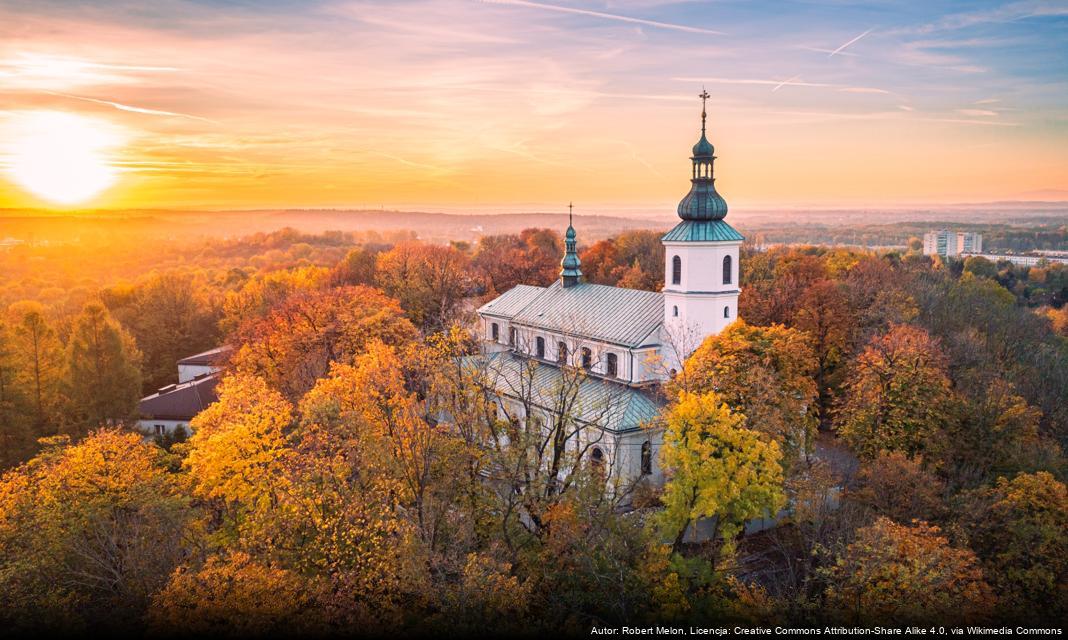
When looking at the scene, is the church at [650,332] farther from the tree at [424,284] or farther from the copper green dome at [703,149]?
the tree at [424,284]

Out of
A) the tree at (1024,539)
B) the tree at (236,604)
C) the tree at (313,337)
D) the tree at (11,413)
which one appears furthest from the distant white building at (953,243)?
the tree at (11,413)

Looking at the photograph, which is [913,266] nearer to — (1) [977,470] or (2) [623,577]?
(1) [977,470]

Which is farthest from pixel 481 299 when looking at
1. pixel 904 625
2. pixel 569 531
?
pixel 904 625

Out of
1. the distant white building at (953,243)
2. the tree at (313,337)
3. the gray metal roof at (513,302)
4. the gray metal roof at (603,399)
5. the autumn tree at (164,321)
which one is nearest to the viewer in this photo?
the gray metal roof at (603,399)

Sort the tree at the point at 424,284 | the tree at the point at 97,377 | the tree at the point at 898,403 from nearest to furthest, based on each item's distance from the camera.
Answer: the tree at the point at 898,403 → the tree at the point at 97,377 → the tree at the point at 424,284

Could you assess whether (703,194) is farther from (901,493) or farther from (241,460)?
(241,460)

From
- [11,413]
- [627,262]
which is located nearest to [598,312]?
[11,413]
